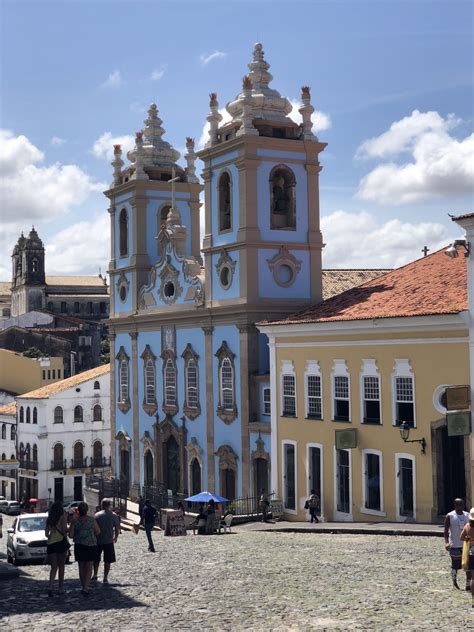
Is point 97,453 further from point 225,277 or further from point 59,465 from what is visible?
point 225,277

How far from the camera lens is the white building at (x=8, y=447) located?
229 ft

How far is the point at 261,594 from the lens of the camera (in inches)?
614

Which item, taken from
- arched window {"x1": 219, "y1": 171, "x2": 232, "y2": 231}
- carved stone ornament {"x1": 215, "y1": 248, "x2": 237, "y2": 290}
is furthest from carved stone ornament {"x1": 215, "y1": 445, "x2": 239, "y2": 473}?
arched window {"x1": 219, "y1": 171, "x2": 232, "y2": 231}

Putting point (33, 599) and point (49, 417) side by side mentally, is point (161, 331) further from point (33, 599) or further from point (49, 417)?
point (33, 599)

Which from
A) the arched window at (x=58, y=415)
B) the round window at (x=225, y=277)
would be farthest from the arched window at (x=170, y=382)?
the arched window at (x=58, y=415)

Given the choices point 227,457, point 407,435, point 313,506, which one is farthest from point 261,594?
point 227,457

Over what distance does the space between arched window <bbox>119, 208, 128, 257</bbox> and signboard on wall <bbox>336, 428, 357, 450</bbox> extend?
2221cm

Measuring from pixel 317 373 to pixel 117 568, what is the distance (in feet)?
47.3

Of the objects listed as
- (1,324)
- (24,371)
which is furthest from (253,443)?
(1,324)

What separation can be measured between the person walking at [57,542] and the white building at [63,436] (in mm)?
50241

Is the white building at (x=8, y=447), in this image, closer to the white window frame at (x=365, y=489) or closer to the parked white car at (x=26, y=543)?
the white window frame at (x=365, y=489)

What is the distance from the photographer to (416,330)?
28172 millimetres

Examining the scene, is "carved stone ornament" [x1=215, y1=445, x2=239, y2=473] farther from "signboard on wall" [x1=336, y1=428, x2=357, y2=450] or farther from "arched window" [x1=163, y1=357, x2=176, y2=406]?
"signboard on wall" [x1=336, y1=428, x2=357, y2=450]

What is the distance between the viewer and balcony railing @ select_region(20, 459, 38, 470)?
65.4m
